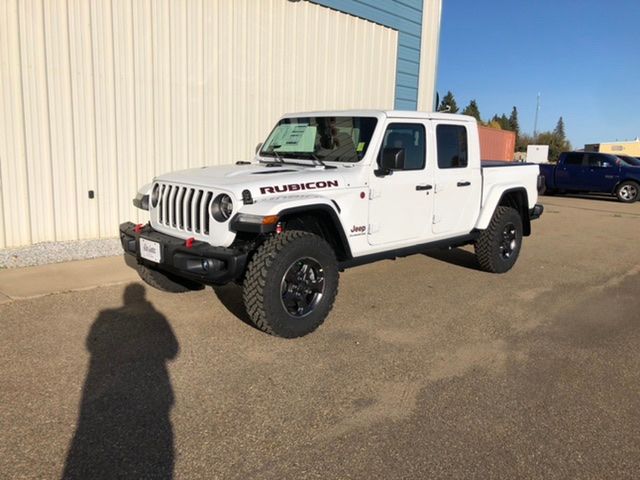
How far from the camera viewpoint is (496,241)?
6.74 meters

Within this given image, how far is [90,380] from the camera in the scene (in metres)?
3.69

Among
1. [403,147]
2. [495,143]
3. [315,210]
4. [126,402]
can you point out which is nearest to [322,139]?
[403,147]

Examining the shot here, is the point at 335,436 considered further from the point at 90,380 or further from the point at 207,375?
the point at 90,380

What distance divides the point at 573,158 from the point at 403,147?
16.1 m

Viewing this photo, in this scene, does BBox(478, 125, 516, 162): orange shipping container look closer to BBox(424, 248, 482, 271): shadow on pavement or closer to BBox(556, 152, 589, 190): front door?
BBox(556, 152, 589, 190): front door

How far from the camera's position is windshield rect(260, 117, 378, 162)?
208 inches

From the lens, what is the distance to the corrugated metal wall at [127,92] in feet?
22.5

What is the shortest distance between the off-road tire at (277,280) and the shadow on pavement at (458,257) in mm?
3431

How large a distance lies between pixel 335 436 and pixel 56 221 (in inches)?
223

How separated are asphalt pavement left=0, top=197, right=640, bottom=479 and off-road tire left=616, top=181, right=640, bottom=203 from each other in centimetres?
1408

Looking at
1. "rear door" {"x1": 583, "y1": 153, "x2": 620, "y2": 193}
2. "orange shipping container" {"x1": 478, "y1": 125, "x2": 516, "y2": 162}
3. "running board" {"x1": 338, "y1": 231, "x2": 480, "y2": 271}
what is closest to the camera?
"running board" {"x1": 338, "y1": 231, "x2": 480, "y2": 271}

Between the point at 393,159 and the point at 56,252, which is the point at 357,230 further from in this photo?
the point at 56,252

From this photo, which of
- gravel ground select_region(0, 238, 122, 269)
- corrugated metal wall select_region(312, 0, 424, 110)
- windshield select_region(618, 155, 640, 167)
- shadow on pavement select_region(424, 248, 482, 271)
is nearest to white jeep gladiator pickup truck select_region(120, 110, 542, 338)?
shadow on pavement select_region(424, 248, 482, 271)

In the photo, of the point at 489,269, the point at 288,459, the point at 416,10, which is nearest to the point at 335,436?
the point at 288,459
